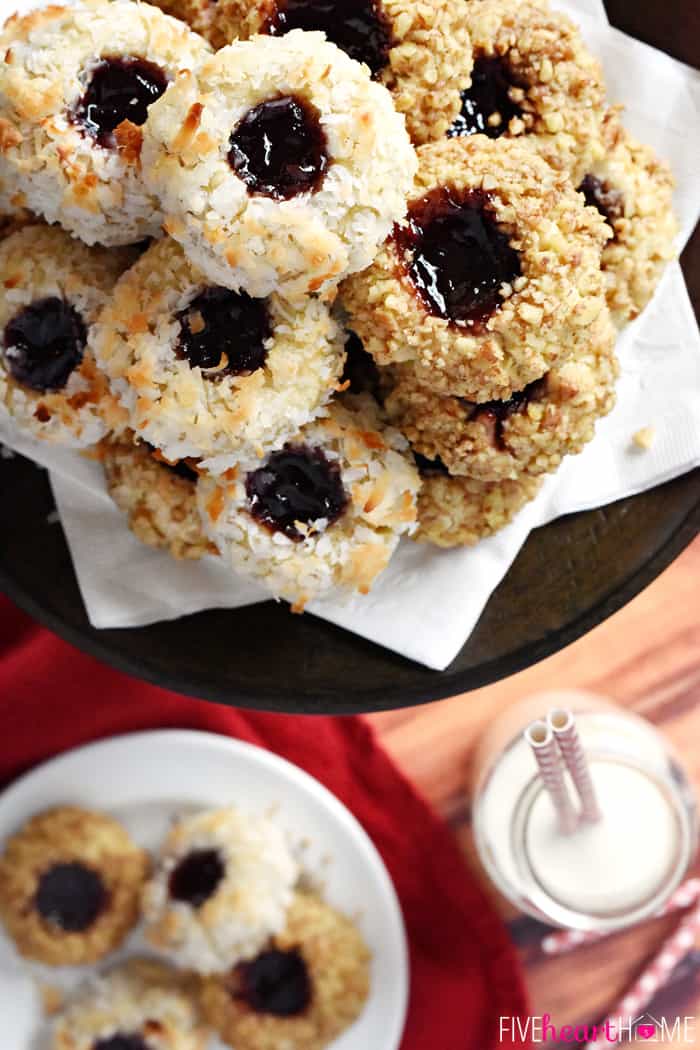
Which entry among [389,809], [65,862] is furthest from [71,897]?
[389,809]

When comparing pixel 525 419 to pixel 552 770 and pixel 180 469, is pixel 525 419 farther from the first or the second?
pixel 552 770

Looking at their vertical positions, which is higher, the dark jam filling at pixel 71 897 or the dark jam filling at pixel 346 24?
the dark jam filling at pixel 346 24

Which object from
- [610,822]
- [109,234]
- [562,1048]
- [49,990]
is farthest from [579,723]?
[109,234]

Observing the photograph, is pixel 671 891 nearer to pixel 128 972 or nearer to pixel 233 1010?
pixel 233 1010

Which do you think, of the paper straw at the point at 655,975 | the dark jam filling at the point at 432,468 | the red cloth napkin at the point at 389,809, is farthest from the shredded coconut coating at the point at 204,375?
the paper straw at the point at 655,975

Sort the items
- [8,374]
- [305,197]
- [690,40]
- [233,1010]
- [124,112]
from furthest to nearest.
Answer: [233,1010] → [690,40] → [8,374] → [124,112] → [305,197]

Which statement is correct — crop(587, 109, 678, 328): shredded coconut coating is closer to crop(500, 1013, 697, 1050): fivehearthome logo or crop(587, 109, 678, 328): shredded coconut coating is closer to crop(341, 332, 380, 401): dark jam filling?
crop(341, 332, 380, 401): dark jam filling

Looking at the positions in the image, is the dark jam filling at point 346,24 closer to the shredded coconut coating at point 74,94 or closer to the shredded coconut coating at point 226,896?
the shredded coconut coating at point 74,94
